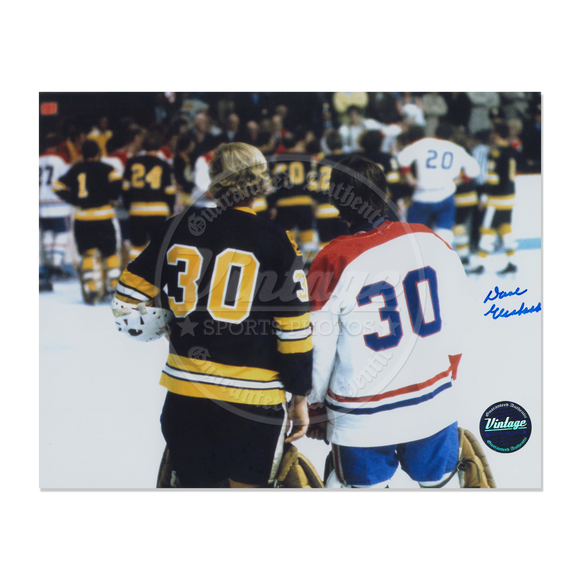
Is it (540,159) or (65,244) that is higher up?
(540,159)

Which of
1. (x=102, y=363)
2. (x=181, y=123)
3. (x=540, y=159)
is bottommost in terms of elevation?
(x=102, y=363)

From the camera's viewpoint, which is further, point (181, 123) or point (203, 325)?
point (181, 123)

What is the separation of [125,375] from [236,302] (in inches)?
27.5

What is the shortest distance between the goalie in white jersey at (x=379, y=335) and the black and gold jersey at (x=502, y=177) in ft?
1.11

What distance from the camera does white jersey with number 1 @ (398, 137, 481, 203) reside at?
2.43 meters

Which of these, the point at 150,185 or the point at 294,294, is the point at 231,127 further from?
the point at 294,294

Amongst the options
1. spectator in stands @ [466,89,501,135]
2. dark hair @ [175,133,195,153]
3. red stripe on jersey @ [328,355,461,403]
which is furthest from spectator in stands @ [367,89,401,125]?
red stripe on jersey @ [328,355,461,403]

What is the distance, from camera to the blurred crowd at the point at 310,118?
7.89ft

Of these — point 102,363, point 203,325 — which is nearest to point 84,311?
point 102,363

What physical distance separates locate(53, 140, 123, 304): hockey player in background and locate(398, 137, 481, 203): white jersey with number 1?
1.34 m

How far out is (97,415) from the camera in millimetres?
2490

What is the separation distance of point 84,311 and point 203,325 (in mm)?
654
